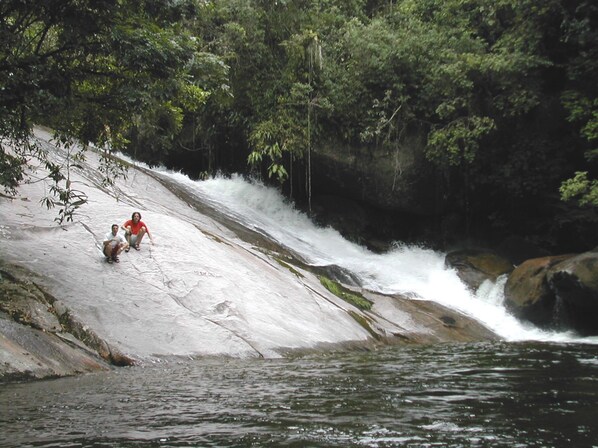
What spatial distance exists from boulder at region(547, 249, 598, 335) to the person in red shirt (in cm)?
1031

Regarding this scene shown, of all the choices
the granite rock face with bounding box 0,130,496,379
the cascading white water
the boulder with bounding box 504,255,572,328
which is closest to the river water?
the granite rock face with bounding box 0,130,496,379

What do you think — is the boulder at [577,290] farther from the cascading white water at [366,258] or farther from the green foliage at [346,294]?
the green foliage at [346,294]

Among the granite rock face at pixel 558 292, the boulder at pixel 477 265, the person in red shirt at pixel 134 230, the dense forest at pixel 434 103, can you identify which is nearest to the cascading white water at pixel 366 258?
the boulder at pixel 477 265

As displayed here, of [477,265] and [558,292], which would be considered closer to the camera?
[558,292]

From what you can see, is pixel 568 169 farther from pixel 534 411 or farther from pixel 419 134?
pixel 534 411

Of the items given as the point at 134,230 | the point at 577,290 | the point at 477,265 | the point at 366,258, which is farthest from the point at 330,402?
the point at 366,258

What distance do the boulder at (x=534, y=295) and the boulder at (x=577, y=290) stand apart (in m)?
0.26

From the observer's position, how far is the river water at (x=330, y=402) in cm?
498

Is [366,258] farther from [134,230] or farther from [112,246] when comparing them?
[112,246]

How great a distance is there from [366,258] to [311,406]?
1540 centimetres

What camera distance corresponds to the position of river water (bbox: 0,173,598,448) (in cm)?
498

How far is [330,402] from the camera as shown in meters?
6.46

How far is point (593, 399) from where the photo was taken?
21.6 feet

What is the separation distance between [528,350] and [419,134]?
10993mm
